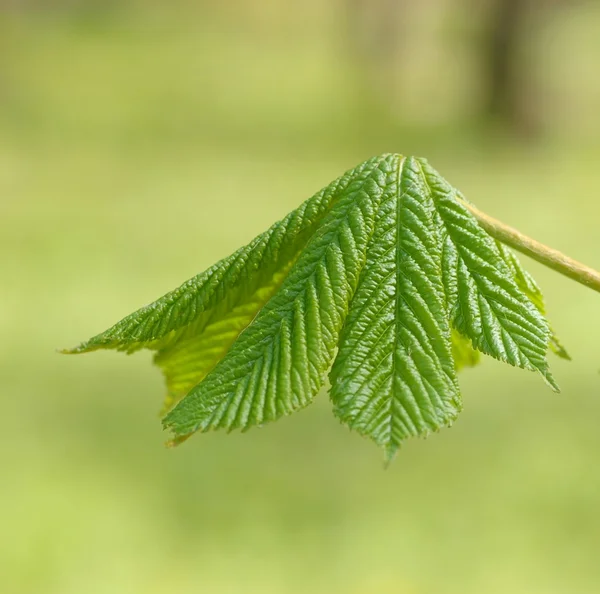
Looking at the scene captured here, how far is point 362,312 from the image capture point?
78cm

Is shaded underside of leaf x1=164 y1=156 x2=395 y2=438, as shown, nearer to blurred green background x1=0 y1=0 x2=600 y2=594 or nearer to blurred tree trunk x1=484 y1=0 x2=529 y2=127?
blurred green background x1=0 y1=0 x2=600 y2=594

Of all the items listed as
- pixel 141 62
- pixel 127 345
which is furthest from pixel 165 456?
pixel 141 62

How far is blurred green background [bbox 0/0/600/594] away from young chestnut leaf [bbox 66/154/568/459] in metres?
2.99

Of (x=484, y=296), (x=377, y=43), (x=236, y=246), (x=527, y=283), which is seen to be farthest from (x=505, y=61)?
(x=484, y=296)

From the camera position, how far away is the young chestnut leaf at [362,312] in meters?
0.73

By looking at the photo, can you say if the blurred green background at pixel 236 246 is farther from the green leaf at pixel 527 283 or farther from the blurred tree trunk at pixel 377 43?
the green leaf at pixel 527 283

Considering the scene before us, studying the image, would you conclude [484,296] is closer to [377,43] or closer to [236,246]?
[236,246]

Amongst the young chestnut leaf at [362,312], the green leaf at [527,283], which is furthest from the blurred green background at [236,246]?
the young chestnut leaf at [362,312]

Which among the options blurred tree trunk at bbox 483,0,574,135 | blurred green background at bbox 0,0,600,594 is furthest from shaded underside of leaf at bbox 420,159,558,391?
blurred tree trunk at bbox 483,0,574,135

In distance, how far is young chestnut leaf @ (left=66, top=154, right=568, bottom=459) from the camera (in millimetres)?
729

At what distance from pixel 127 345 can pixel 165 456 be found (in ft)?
11.8

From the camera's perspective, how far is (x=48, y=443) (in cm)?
439

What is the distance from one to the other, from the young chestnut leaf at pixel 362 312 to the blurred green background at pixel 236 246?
2994 mm

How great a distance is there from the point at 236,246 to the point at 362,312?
22.1 feet
